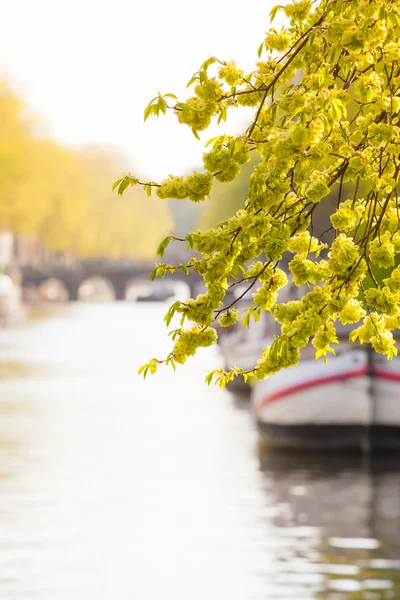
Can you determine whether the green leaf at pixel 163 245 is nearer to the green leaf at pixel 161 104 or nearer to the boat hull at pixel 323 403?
the green leaf at pixel 161 104

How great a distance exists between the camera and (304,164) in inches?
179

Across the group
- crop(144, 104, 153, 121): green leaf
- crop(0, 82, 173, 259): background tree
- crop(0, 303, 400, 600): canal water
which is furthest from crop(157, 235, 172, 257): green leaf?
crop(0, 82, 173, 259): background tree

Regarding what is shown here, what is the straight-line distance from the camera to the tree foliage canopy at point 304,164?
4477 millimetres

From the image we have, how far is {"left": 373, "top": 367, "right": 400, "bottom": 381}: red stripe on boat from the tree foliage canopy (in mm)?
16000

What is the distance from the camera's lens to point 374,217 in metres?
5.09

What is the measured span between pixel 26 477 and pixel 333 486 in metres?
4.37

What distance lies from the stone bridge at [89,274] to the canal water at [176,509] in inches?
2456

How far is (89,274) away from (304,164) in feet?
309

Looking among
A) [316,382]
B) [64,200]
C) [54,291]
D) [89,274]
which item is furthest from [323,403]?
[54,291]

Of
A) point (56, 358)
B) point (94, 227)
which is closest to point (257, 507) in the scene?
point (56, 358)

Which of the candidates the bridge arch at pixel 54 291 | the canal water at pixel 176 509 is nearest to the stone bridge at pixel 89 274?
the bridge arch at pixel 54 291

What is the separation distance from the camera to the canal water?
13.8 meters

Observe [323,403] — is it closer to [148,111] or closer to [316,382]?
[316,382]

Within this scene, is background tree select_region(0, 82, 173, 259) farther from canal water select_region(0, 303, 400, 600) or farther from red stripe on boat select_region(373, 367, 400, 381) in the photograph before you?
red stripe on boat select_region(373, 367, 400, 381)
